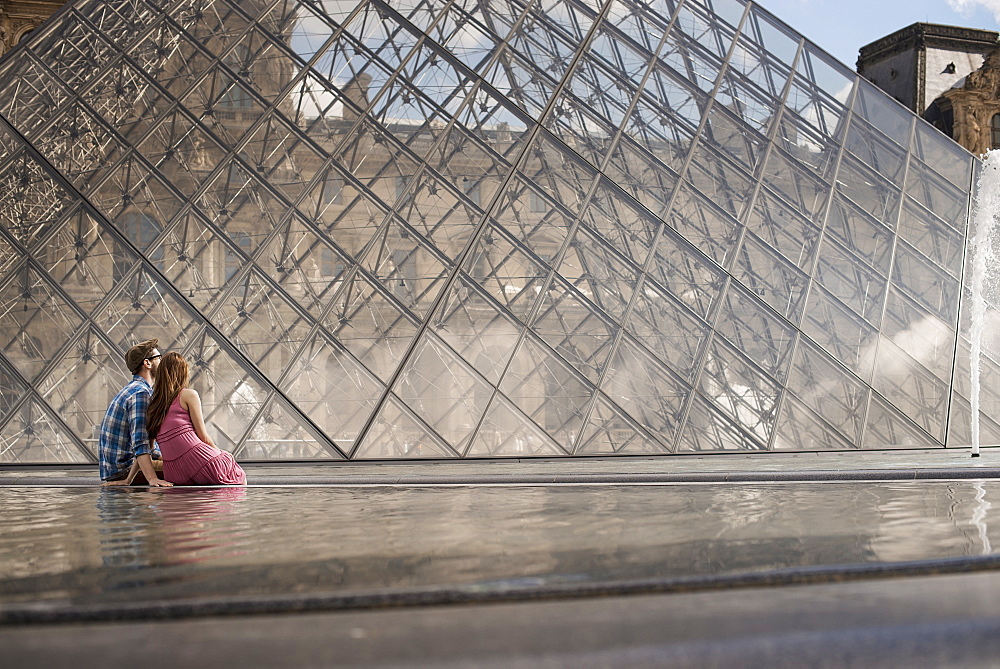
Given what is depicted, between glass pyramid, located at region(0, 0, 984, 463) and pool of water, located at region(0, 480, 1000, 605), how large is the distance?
418 cm

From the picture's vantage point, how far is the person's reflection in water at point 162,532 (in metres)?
2.72

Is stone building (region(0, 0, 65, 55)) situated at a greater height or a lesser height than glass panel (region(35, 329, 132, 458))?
greater

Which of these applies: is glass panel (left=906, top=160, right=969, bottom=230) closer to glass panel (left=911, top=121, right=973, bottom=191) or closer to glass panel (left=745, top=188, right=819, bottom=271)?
glass panel (left=911, top=121, right=973, bottom=191)

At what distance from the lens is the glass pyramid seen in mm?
9719

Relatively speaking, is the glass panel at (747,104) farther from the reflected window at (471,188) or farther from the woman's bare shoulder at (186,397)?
the woman's bare shoulder at (186,397)

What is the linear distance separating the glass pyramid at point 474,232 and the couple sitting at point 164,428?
2.92 metres

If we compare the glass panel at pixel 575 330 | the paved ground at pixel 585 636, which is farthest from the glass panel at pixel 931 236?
the paved ground at pixel 585 636

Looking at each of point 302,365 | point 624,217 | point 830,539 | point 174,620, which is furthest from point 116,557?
point 624,217

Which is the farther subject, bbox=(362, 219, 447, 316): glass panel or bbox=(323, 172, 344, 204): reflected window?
bbox=(323, 172, 344, 204): reflected window

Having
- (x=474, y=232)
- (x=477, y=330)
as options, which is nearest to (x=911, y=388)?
(x=477, y=330)

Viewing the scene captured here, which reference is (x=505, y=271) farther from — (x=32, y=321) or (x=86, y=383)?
(x=32, y=321)

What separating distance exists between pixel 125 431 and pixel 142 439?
358mm

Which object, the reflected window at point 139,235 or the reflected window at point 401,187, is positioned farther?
the reflected window at point 401,187

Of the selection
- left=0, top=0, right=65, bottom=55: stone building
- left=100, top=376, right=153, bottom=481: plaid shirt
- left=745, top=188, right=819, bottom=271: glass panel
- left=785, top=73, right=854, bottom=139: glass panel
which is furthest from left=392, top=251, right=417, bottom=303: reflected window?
left=0, top=0, right=65, bottom=55: stone building
